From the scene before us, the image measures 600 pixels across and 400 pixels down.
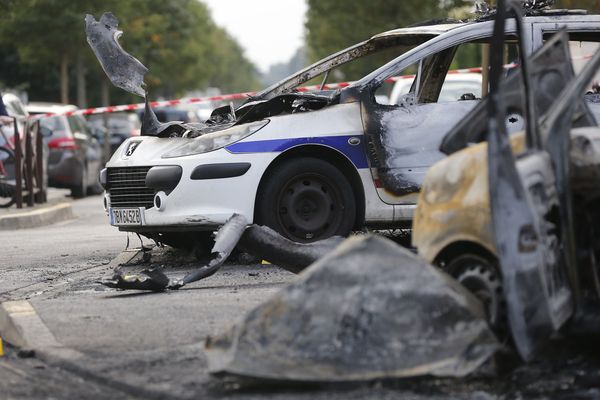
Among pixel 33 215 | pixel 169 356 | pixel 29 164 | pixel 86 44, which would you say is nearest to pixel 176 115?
pixel 86 44

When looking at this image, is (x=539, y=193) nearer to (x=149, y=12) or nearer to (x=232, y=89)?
(x=149, y=12)

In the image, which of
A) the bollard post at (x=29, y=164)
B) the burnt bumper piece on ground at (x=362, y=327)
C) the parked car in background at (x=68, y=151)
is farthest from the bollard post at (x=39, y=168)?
the burnt bumper piece on ground at (x=362, y=327)

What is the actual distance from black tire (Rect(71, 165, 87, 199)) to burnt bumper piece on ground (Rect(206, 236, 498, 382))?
1912 cm

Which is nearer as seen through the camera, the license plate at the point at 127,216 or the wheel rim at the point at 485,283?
the wheel rim at the point at 485,283

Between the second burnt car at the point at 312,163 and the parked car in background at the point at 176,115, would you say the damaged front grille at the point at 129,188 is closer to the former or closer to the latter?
the second burnt car at the point at 312,163

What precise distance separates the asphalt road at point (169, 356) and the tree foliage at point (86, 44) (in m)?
14.9

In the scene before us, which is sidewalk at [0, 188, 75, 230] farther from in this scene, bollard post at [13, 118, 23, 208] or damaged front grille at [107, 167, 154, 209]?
damaged front grille at [107, 167, 154, 209]

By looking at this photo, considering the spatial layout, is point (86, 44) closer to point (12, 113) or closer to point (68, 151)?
point (68, 151)

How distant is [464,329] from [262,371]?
0.81 meters

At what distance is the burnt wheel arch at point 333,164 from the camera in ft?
32.3

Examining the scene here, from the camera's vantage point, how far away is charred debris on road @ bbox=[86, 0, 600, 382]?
5242mm

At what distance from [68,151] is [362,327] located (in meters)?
18.5

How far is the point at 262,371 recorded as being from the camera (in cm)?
527

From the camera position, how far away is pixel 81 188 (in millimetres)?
24672
